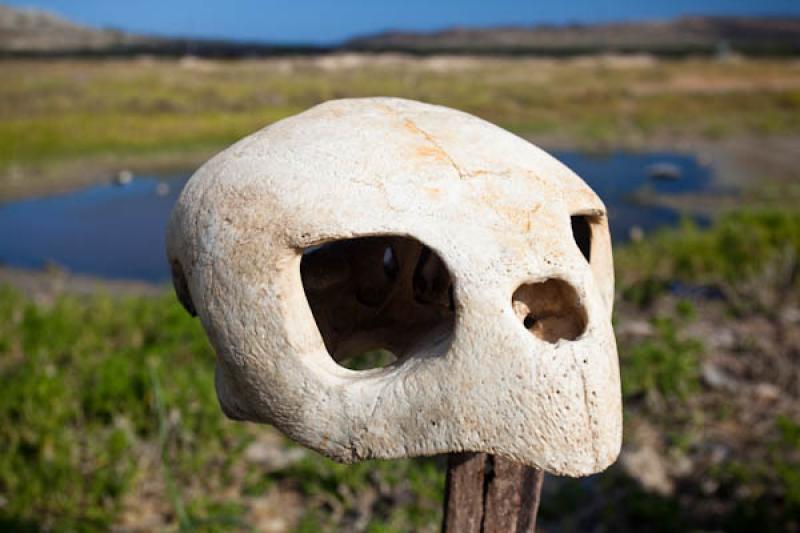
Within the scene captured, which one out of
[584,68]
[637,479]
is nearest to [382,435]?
[637,479]

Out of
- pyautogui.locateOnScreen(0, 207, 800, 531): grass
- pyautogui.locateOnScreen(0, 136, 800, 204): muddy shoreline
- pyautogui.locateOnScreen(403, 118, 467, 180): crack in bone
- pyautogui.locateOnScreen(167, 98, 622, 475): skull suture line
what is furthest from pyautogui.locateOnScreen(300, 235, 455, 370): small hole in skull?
pyautogui.locateOnScreen(0, 136, 800, 204): muddy shoreline

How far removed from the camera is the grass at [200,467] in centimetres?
375

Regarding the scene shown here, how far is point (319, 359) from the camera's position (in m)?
1.78

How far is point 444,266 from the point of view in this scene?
1767mm

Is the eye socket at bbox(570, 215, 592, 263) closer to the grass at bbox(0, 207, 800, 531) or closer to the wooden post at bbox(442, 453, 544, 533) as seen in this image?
the wooden post at bbox(442, 453, 544, 533)

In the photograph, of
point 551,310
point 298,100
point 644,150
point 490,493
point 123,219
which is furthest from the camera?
point 644,150

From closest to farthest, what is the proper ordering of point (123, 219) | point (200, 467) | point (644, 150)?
point (200, 467)
point (123, 219)
point (644, 150)

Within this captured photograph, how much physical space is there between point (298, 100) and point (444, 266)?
16.6 metres

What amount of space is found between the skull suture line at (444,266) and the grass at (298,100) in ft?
40.7


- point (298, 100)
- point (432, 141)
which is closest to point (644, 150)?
point (298, 100)

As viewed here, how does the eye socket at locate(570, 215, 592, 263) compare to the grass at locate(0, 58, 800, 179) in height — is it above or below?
above

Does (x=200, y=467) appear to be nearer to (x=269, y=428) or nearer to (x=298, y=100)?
(x=269, y=428)

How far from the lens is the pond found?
1066 cm

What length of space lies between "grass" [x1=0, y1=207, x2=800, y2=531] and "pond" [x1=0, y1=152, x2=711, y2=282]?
16.0 ft
